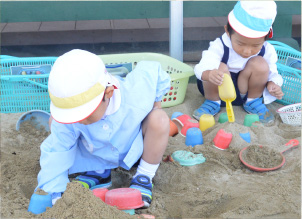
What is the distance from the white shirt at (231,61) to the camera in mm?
2666

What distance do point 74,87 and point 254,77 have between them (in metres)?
1.45

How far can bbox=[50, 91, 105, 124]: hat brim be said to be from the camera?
1.59 meters

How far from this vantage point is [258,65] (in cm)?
266

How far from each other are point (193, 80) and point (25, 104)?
125 centimetres

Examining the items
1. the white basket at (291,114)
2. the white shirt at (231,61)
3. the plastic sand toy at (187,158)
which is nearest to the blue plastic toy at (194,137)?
the plastic sand toy at (187,158)

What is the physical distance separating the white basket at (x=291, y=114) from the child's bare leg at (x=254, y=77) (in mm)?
198

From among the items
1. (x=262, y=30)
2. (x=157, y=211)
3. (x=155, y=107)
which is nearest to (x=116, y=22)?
(x=262, y=30)

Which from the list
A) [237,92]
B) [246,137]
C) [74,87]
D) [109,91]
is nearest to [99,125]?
[109,91]

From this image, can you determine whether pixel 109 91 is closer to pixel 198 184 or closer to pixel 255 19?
pixel 198 184

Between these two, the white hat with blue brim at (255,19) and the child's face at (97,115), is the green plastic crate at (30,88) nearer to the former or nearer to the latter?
the white hat with blue brim at (255,19)

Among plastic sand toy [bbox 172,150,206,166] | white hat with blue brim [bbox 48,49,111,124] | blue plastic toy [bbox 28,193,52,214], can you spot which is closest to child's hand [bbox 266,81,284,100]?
plastic sand toy [bbox 172,150,206,166]

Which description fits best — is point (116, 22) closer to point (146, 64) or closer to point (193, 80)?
point (193, 80)

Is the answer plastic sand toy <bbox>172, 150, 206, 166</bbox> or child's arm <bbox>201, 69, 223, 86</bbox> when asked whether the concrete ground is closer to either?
child's arm <bbox>201, 69, 223, 86</bbox>

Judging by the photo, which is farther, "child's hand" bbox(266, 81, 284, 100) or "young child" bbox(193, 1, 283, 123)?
"child's hand" bbox(266, 81, 284, 100)
